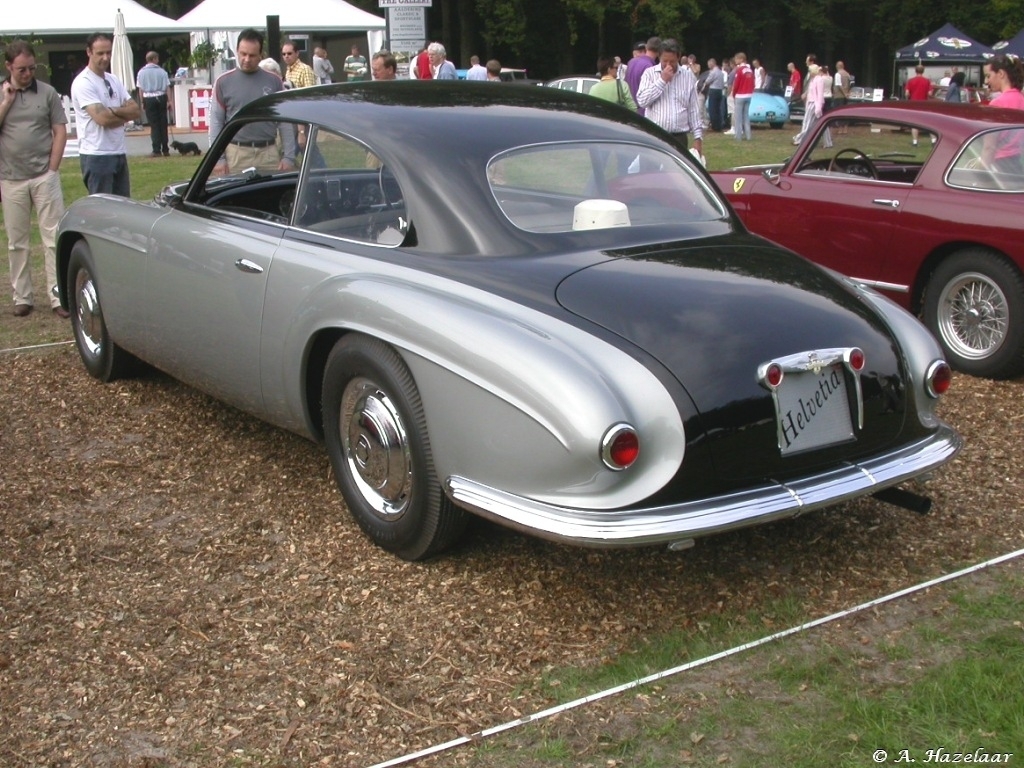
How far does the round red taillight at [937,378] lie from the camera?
13.8ft

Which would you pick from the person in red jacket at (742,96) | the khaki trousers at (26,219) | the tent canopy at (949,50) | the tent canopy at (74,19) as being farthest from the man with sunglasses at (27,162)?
the tent canopy at (949,50)

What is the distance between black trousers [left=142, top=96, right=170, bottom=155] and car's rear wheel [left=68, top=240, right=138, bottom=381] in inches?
572

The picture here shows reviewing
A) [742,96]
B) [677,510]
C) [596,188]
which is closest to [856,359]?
[677,510]

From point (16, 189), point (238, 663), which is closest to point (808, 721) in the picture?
point (238, 663)

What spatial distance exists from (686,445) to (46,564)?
2348mm

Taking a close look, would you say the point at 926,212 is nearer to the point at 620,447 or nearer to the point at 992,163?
the point at 992,163

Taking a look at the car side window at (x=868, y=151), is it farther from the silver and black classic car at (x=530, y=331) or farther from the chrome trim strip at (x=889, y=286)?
the silver and black classic car at (x=530, y=331)

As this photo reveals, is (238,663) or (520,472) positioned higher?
(520,472)

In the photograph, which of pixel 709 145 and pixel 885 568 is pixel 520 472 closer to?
pixel 885 568

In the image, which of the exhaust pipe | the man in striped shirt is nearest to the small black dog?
the man in striped shirt

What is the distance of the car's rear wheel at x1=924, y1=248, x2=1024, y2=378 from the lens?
6.58 meters

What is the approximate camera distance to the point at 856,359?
392 cm

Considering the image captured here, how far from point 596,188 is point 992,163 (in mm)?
3255

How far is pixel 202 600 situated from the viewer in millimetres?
4059
